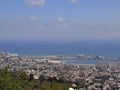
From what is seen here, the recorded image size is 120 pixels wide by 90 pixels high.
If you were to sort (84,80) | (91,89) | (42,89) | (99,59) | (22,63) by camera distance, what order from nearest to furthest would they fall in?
(42,89)
(91,89)
(84,80)
(22,63)
(99,59)

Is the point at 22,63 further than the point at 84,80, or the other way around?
the point at 22,63

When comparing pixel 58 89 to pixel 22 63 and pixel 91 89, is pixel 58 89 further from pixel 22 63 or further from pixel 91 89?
pixel 22 63

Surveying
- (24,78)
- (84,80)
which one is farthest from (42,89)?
(84,80)

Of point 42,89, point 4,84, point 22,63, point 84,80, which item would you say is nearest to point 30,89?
point 42,89

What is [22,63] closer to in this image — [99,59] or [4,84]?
[99,59]

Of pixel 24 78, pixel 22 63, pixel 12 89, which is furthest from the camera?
pixel 22 63

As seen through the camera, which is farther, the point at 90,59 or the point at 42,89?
the point at 90,59

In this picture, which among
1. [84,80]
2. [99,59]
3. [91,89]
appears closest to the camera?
[91,89]

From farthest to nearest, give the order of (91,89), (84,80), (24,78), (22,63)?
(22,63), (84,80), (91,89), (24,78)
